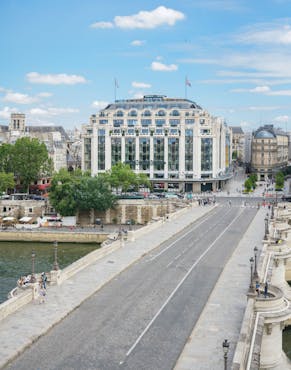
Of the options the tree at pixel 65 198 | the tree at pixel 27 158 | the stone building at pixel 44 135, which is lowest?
the tree at pixel 65 198

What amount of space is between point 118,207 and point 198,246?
4462 cm

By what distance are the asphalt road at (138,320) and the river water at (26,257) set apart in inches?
600

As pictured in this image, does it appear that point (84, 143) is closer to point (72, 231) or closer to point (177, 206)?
point (177, 206)

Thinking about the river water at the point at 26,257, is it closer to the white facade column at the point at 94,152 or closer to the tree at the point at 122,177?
the tree at the point at 122,177

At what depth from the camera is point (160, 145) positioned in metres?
137

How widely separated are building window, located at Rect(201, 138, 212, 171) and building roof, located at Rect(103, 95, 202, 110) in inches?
465

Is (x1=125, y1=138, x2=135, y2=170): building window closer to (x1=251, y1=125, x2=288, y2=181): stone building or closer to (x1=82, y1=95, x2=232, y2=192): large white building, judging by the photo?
(x1=82, y1=95, x2=232, y2=192): large white building

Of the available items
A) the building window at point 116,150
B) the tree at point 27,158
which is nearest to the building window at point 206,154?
the building window at point 116,150

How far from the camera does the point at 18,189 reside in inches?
5236

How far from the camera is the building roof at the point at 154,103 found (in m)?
144

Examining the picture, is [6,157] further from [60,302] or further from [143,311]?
[143,311]

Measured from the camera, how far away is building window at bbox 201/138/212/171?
136875 millimetres

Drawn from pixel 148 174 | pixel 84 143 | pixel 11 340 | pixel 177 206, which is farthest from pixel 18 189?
pixel 11 340

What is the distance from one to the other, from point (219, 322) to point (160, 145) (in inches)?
4121
